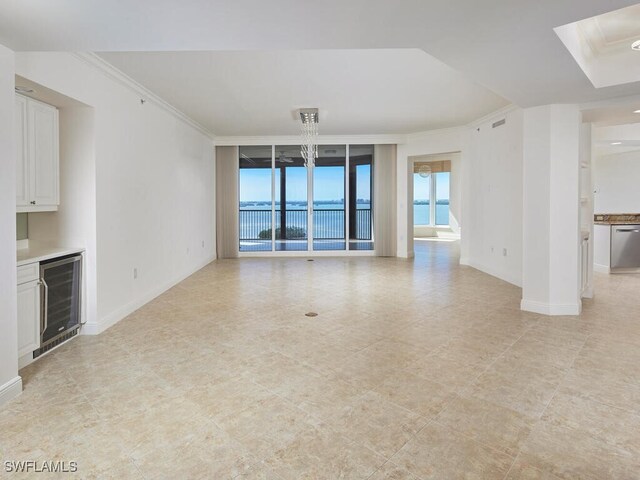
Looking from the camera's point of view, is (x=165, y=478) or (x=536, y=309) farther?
(x=536, y=309)

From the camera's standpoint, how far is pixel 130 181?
4.20 metres

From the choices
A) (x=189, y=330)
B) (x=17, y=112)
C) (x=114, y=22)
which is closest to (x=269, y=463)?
(x=189, y=330)

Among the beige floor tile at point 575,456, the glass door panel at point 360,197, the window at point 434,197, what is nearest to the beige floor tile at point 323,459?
the beige floor tile at point 575,456

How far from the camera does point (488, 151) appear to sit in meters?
6.31

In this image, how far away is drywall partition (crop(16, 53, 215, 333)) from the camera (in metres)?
3.36

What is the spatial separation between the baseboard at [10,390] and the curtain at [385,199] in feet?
22.7

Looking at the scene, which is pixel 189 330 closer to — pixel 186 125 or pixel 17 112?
pixel 17 112

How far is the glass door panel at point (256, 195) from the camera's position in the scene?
8.52 metres

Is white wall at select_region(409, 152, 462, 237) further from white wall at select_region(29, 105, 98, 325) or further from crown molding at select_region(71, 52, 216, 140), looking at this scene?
white wall at select_region(29, 105, 98, 325)

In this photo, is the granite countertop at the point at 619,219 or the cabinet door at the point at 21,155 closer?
the cabinet door at the point at 21,155

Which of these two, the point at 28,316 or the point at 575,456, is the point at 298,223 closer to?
the point at 28,316

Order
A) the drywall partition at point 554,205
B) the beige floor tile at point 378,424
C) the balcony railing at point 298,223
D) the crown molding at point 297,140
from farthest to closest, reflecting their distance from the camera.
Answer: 1. the balcony railing at point 298,223
2. the crown molding at point 297,140
3. the drywall partition at point 554,205
4. the beige floor tile at point 378,424

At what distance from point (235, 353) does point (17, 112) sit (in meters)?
2.55

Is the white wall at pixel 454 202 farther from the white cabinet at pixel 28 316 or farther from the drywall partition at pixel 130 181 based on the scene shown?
the white cabinet at pixel 28 316
